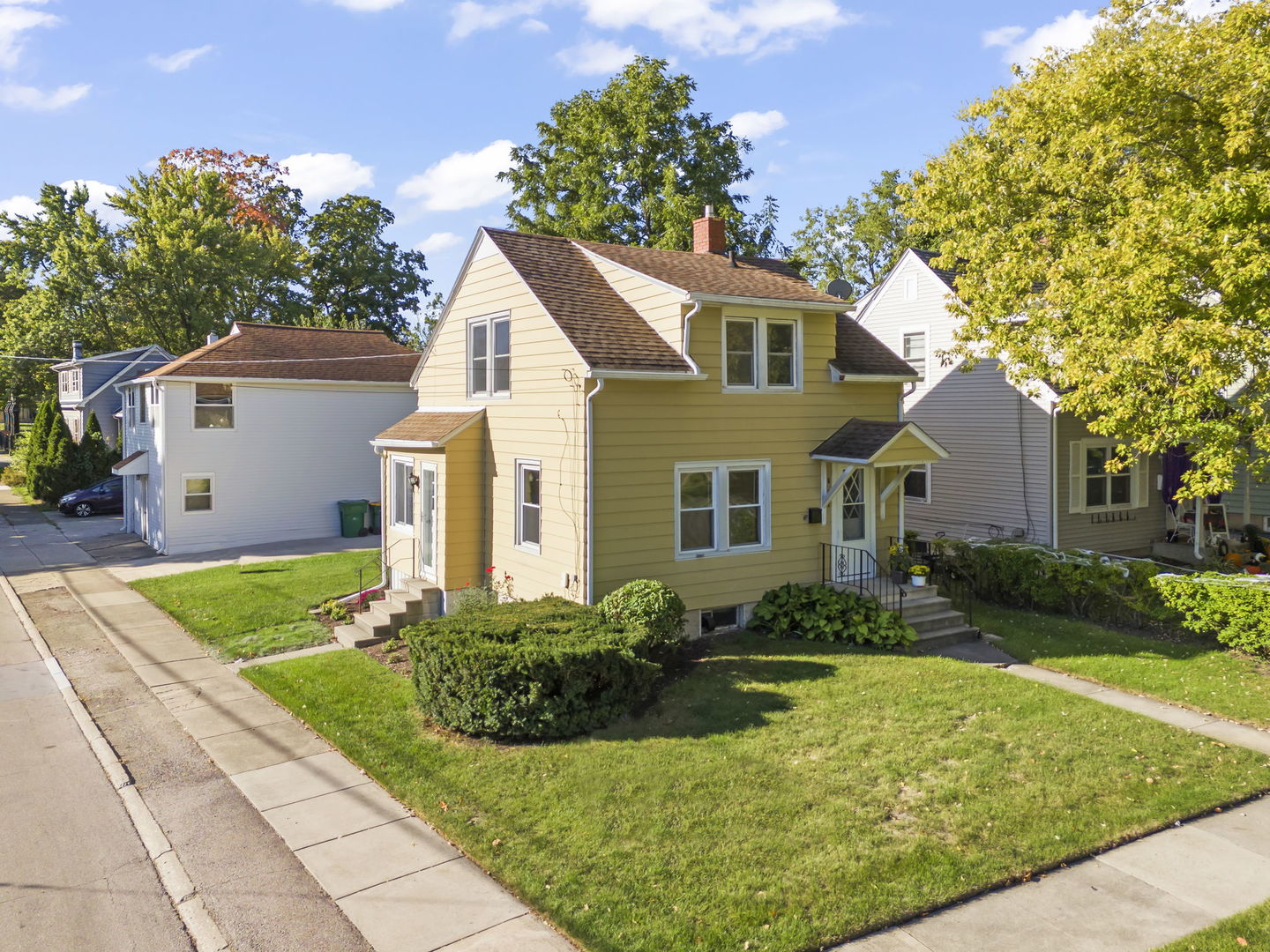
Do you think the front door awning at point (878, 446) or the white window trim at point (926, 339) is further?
the white window trim at point (926, 339)

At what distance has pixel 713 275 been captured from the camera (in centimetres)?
1589

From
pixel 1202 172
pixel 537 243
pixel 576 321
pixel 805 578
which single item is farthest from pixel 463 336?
pixel 1202 172

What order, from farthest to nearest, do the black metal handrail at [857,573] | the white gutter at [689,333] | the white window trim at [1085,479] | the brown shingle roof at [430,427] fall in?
the white window trim at [1085,479] → the brown shingle roof at [430,427] → the black metal handrail at [857,573] → the white gutter at [689,333]

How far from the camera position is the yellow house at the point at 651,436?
13.6 meters

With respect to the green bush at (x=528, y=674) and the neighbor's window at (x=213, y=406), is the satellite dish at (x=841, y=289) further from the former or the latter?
the neighbor's window at (x=213, y=406)

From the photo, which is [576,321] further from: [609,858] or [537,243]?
[609,858]

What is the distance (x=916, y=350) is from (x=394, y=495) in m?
14.5

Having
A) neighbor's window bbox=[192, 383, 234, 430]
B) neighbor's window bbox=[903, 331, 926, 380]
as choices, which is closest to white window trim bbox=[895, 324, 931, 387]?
neighbor's window bbox=[903, 331, 926, 380]

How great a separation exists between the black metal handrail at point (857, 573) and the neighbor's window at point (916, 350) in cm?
897

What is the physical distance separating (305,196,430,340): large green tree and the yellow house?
3631 centimetres

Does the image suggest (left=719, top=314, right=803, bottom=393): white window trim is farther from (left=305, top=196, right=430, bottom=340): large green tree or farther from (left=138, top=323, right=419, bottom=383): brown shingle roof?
(left=305, top=196, right=430, bottom=340): large green tree

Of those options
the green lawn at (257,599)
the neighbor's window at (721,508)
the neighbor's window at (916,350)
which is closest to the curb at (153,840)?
the green lawn at (257,599)

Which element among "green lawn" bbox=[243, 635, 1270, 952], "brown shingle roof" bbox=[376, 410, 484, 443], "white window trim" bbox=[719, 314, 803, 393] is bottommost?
"green lawn" bbox=[243, 635, 1270, 952]

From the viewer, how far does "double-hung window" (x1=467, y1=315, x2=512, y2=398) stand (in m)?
15.7
